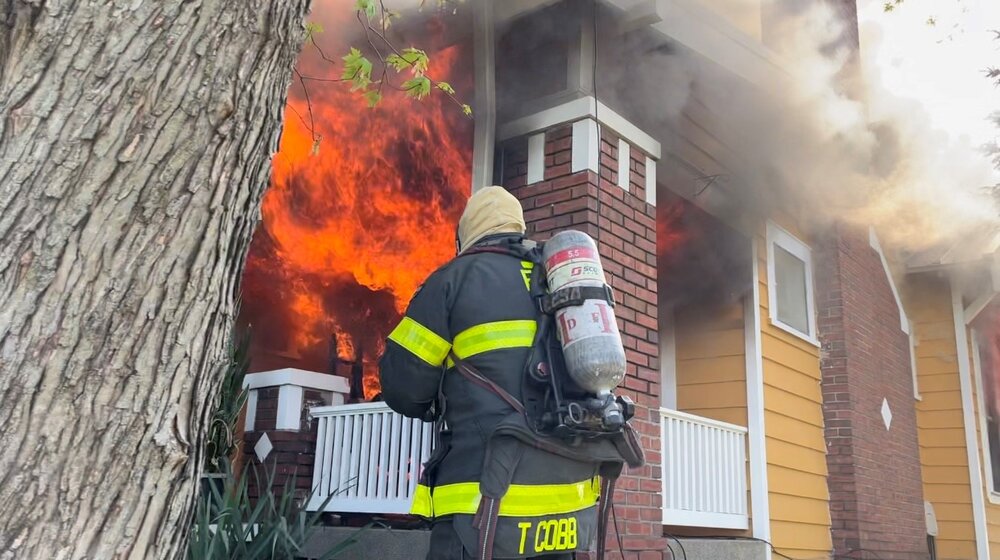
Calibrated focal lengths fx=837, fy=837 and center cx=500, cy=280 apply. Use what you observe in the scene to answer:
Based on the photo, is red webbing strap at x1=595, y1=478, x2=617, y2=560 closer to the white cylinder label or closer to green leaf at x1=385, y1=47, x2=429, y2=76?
the white cylinder label

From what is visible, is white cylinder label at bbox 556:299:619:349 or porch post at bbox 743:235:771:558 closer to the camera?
white cylinder label at bbox 556:299:619:349

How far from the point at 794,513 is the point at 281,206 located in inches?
199

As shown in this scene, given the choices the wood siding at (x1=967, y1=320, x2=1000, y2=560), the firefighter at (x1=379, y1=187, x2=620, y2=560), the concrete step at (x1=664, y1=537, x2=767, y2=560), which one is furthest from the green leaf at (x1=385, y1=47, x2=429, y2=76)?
the wood siding at (x1=967, y1=320, x2=1000, y2=560)

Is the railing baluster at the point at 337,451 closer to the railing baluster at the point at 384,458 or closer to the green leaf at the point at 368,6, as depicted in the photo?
the railing baluster at the point at 384,458

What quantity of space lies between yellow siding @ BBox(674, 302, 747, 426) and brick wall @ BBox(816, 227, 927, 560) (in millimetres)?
1297

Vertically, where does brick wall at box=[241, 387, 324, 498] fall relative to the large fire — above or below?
below

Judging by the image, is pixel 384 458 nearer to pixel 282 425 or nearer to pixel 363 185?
pixel 282 425

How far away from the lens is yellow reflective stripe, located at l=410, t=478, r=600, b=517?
262 cm

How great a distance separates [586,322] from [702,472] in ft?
12.5

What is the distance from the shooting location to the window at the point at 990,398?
11172 mm

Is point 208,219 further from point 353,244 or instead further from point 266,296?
point 266,296

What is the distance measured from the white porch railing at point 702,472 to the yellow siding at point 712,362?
536 millimetres

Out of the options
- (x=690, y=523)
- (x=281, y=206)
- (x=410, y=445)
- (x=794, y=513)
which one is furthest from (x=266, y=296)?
(x=794, y=513)

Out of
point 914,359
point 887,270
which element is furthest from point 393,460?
point 914,359
